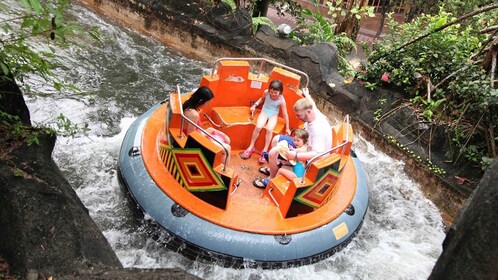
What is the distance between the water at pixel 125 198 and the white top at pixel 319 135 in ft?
3.83

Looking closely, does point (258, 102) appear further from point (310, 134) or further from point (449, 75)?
point (449, 75)

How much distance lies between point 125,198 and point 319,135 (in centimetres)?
225

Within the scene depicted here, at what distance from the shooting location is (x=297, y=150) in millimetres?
4531

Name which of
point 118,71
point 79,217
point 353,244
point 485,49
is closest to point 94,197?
point 79,217

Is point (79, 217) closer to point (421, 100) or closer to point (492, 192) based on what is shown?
point (492, 192)

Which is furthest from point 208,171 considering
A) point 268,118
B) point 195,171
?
point 268,118

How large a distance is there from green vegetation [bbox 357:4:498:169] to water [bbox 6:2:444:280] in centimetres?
99

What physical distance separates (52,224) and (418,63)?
5.96 m

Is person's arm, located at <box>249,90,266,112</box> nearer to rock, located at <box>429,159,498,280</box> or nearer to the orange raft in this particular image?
the orange raft

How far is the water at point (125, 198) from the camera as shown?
4.39 meters

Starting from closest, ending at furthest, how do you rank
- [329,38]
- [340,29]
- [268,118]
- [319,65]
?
[268,118] → [319,65] → [329,38] → [340,29]

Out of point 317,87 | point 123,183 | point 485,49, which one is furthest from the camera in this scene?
point 317,87

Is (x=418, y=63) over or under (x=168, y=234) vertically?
over

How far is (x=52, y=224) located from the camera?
2824 millimetres
